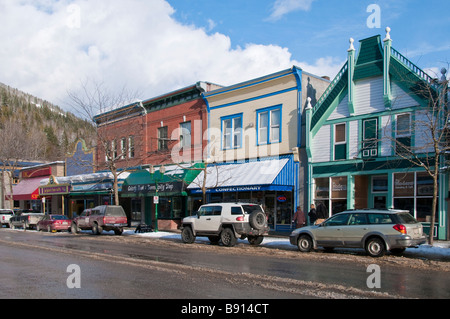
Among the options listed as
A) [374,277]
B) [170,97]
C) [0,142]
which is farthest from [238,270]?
[0,142]

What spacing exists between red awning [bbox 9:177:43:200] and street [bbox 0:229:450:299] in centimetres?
2989

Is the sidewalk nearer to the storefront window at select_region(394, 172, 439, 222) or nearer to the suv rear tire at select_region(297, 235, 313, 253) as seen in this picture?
the suv rear tire at select_region(297, 235, 313, 253)

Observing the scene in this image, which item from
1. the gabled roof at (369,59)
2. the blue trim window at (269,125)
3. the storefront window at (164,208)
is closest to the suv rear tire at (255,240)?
the blue trim window at (269,125)

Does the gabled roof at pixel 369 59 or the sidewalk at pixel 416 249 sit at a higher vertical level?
the gabled roof at pixel 369 59

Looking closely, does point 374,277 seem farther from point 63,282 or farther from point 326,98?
point 326,98

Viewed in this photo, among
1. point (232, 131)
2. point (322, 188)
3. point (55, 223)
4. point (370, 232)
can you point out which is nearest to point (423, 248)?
Result: point (370, 232)

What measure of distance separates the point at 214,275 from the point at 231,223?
7.44m

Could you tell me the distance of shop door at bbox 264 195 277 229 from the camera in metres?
24.4

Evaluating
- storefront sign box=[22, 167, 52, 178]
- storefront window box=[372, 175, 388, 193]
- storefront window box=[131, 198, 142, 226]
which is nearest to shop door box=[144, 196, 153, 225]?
storefront window box=[131, 198, 142, 226]

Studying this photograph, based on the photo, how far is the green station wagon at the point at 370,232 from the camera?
45.1ft

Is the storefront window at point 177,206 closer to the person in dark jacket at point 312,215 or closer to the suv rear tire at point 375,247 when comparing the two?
the person in dark jacket at point 312,215

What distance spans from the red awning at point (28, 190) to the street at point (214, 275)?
29.9 m

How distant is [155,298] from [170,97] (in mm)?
23742

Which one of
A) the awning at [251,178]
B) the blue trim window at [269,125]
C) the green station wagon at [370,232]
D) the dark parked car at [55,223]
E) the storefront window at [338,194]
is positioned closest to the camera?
the green station wagon at [370,232]
